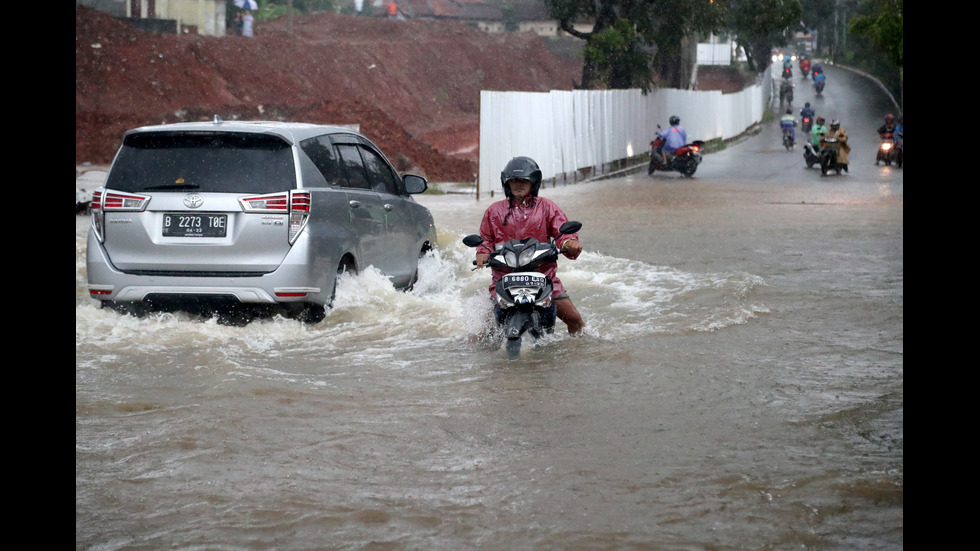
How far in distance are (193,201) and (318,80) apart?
44.6 meters

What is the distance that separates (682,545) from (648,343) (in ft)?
14.2

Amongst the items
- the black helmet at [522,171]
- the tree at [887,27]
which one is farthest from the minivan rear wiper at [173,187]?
the tree at [887,27]

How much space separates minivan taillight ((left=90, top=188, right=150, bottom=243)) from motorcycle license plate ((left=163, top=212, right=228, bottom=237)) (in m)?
0.22

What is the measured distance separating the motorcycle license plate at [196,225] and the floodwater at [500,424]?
0.70m

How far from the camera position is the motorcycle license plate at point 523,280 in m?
7.88

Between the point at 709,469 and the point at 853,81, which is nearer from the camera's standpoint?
the point at 709,469

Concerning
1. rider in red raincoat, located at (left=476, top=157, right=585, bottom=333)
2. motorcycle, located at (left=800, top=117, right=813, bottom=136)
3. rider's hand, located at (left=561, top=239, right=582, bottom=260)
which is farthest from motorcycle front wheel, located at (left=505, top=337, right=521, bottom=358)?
motorcycle, located at (left=800, top=117, right=813, bottom=136)

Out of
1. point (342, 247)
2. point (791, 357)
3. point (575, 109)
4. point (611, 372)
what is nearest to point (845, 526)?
point (611, 372)

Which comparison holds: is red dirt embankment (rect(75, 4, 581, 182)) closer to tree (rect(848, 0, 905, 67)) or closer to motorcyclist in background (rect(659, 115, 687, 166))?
motorcyclist in background (rect(659, 115, 687, 166))

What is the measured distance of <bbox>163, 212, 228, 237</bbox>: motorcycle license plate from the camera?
8.55 metres

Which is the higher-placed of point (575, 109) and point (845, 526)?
point (575, 109)

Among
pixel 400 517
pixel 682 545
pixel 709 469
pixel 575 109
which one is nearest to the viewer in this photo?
pixel 682 545

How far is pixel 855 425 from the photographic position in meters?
6.47
